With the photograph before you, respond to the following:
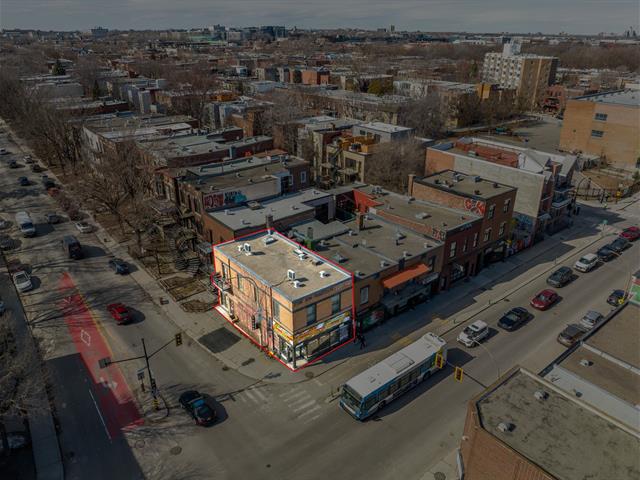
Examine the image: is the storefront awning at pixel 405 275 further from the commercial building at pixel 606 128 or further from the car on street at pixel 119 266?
the commercial building at pixel 606 128

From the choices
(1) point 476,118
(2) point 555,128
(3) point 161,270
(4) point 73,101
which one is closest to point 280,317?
(3) point 161,270

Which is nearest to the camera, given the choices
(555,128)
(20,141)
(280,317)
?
(280,317)

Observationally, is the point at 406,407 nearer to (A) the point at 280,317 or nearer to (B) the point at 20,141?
(A) the point at 280,317

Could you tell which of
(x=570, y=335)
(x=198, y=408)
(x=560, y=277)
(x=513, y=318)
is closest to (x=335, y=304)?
(x=198, y=408)

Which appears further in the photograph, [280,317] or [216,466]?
[280,317]

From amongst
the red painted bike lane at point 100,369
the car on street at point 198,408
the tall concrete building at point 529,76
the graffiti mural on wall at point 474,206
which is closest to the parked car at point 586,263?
the graffiti mural on wall at point 474,206

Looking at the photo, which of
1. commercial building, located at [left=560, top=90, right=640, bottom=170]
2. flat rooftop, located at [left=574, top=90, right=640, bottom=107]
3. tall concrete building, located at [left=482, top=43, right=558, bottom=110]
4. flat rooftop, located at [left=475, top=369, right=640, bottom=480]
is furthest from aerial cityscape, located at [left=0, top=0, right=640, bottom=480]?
tall concrete building, located at [left=482, top=43, right=558, bottom=110]
